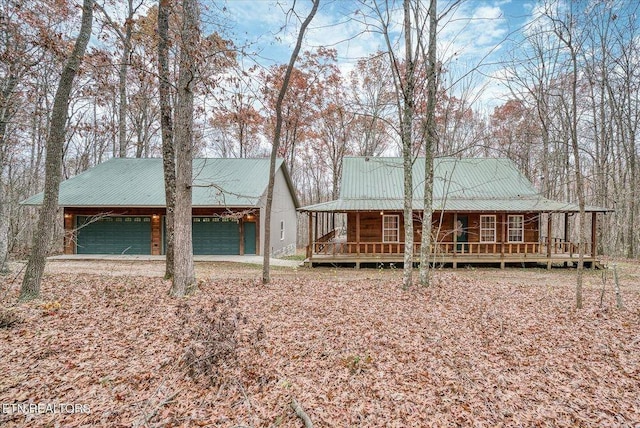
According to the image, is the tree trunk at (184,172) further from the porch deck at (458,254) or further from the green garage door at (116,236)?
the green garage door at (116,236)

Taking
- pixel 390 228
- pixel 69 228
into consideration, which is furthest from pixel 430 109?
pixel 69 228

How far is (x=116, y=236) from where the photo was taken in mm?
18188

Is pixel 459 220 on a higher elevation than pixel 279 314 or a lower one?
higher

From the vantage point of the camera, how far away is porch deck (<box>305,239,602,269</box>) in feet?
48.7

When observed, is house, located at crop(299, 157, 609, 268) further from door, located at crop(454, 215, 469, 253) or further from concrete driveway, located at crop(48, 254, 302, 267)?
concrete driveway, located at crop(48, 254, 302, 267)

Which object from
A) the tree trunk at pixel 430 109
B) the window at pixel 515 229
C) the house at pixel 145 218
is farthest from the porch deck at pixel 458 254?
the tree trunk at pixel 430 109

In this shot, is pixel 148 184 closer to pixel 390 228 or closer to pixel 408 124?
pixel 390 228

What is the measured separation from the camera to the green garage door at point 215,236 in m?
18.0

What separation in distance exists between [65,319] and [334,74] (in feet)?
78.8

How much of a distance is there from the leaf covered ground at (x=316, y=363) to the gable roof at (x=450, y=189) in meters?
8.06

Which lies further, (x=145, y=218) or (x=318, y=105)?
(x=318, y=105)

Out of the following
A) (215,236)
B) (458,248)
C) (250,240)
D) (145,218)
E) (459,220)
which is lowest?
(458,248)

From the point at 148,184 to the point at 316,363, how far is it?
1778 centimetres

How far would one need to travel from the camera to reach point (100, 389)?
3.76 meters
